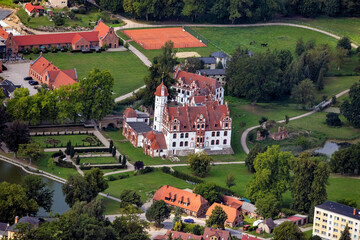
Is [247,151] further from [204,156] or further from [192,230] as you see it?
[192,230]

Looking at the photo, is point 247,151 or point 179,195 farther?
point 247,151

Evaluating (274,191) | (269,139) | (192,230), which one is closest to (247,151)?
(269,139)

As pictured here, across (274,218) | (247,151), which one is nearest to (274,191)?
(274,218)

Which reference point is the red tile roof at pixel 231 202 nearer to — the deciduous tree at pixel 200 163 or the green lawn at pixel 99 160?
the deciduous tree at pixel 200 163

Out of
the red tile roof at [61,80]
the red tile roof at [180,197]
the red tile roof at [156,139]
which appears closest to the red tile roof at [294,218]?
the red tile roof at [180,197]

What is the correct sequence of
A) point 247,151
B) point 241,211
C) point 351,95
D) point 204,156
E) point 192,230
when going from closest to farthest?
point 192,230, point 241,211, point 204,156, point 247,151, point 351,95

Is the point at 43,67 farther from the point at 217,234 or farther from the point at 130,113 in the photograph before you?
the point at 217,234

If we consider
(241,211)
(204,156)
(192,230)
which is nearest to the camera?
(192,230)

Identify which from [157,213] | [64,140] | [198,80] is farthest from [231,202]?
[198,80]
